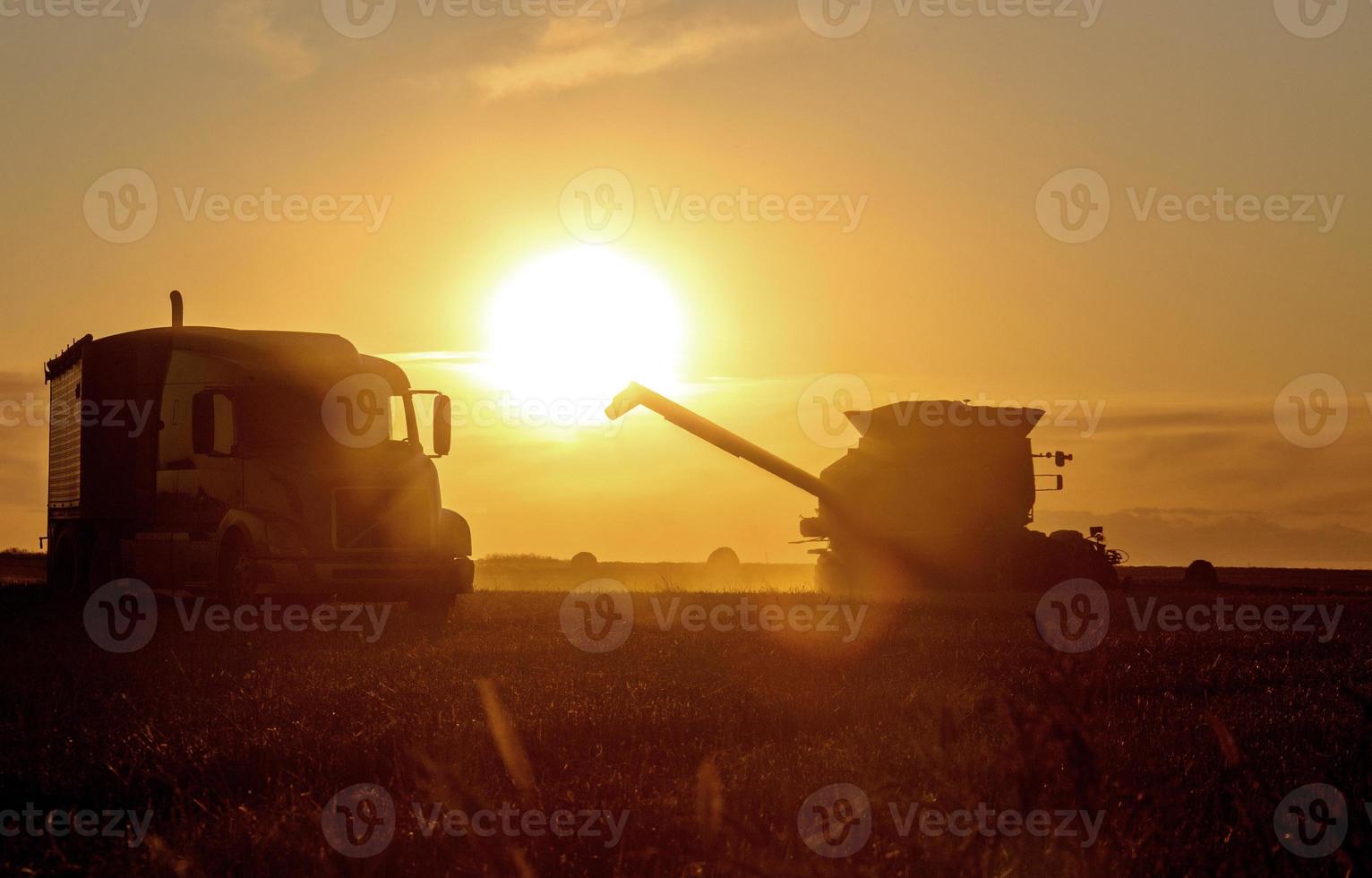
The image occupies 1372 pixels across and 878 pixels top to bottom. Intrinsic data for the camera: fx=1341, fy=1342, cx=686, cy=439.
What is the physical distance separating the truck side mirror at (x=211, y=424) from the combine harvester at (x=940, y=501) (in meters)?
11.5

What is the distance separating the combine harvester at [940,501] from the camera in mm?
29656

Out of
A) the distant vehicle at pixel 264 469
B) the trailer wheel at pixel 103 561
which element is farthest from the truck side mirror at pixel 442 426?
the trailer wheel at pixel 103 561

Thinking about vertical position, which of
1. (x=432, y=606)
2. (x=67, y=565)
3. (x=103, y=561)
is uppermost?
(x=67, y=565)

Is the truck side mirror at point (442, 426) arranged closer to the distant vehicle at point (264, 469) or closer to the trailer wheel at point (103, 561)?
→ the distant vehicle at point (264, 469)

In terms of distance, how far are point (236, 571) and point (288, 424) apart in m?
2.15

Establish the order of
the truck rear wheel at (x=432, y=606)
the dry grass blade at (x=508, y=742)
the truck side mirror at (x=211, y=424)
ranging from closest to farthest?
the dry grass blade at (x=508, y=742) → the truck side mirror at (x=211, y=424) → the truck rear wheel at (x=432, y=606)

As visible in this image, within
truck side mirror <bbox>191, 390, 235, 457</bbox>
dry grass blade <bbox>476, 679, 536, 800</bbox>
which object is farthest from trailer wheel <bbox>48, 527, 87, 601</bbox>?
dry grass blade <bbox>476, 679, 536, 800</bbox>

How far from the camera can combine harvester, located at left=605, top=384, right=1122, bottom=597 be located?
29.7 metres

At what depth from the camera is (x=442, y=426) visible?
19297 mm

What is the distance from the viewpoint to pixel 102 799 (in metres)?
7.26

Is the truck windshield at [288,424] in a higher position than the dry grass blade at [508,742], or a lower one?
higher

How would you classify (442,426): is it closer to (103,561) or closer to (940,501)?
(103,561)

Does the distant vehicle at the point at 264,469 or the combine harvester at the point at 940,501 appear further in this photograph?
the combine harvester at the point at 940,501

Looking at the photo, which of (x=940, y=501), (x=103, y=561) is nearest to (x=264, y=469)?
(x=103, y=561)
